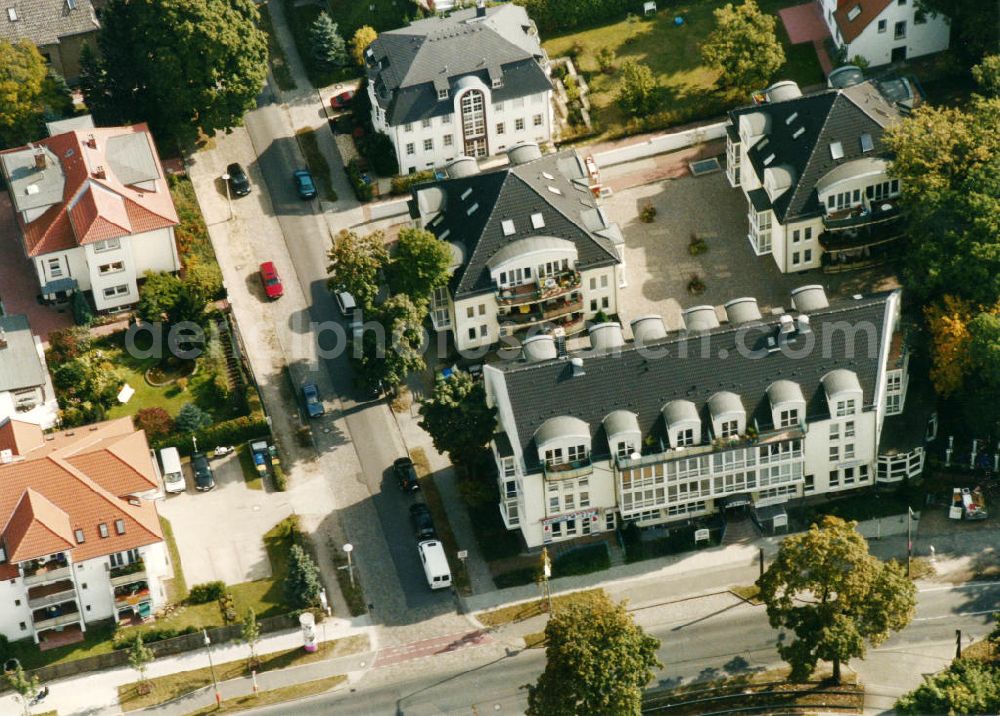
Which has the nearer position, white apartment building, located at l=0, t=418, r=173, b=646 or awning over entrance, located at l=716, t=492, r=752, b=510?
white apartment building, located at l=0, t=418, r=173, b=646

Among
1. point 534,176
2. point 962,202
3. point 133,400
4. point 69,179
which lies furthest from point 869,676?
point 69,179

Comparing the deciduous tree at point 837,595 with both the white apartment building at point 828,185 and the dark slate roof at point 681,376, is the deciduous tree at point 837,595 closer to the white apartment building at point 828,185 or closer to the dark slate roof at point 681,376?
the dark slate roof at point 681,376

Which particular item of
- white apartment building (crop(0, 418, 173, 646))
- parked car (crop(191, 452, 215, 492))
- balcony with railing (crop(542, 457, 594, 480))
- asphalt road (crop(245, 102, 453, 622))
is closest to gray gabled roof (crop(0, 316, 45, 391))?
white apartment building (crop(0, 418, 173, 646))

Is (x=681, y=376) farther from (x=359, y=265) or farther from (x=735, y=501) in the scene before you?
(x=359, y=265)

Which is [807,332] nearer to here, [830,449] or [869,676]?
[830,449]

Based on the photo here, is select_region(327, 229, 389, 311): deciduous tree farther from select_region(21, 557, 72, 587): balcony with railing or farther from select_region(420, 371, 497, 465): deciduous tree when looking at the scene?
select_region(21, 557, 72, 587): balcony with railing
